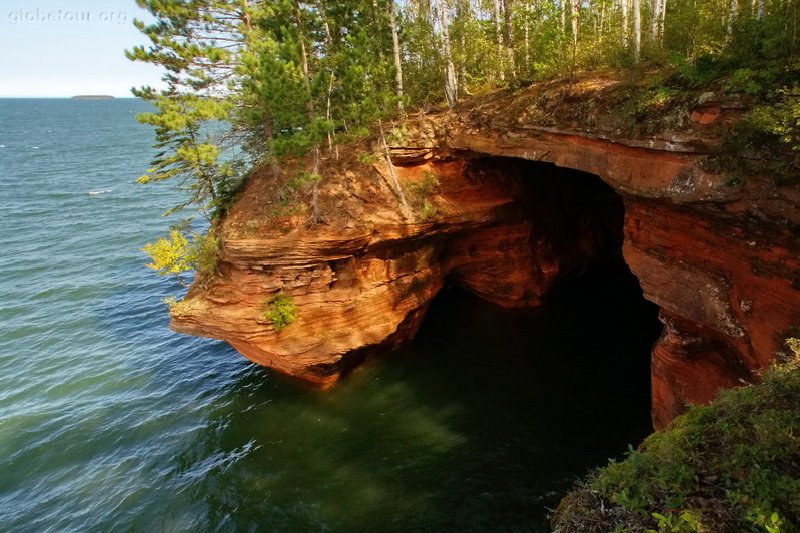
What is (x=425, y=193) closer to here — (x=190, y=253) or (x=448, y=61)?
(x=448, y=61)

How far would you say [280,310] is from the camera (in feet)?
51.8

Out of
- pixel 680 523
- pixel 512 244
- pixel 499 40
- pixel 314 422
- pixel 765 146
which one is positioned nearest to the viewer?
pixel 680 523

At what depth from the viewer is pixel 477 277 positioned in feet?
69.5

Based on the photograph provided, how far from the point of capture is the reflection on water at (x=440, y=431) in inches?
483

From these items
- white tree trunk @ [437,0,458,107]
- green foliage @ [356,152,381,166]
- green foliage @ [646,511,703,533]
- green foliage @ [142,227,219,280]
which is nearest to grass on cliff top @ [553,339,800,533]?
green foliage @ [646,511,703,533]

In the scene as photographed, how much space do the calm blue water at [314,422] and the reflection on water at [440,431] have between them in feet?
0.18

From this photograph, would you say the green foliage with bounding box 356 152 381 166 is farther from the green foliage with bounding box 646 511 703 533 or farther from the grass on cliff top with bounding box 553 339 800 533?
the green foliage with bounding box 646 511 703 533

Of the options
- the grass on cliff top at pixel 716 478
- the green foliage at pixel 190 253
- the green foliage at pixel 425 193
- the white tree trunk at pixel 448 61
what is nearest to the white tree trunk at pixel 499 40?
the white tree trunk at pixel 448 61

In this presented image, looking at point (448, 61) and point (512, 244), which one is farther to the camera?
point (512, 244)

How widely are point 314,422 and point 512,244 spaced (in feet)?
35.4

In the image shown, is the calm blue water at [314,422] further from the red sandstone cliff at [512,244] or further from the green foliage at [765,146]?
the green foliage at [765,146]

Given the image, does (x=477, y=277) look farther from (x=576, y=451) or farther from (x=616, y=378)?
(x=576, y=451)

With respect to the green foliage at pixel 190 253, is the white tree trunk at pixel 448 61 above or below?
above

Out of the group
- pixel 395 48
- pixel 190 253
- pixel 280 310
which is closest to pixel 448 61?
pixel 395 48
